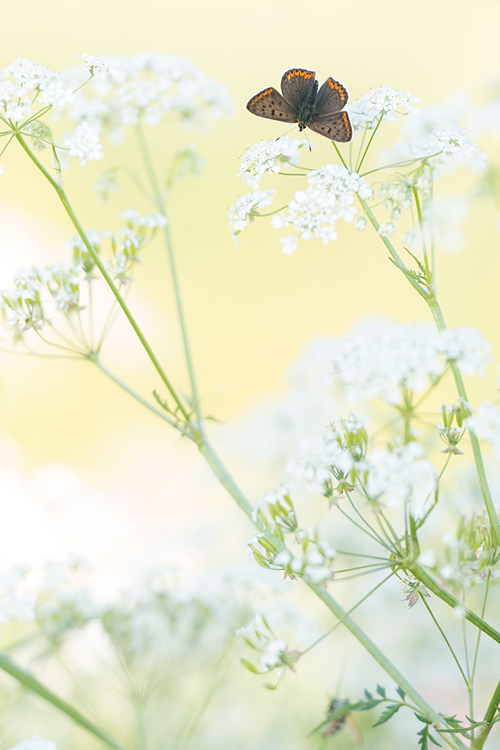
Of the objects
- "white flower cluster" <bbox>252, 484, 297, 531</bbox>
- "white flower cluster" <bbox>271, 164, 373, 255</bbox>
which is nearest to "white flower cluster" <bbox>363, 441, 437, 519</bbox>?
"white flower cluster" <bbox>252, 484, 297, 531</bbox>

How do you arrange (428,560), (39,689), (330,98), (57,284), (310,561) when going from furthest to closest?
(57,284), (330,98), (39,689), (310,561), (428,560)

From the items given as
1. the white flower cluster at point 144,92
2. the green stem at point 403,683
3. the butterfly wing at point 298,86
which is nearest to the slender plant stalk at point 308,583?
the green stem at point 403,683

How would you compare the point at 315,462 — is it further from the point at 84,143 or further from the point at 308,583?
the point at 84,143

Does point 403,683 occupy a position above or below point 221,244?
below

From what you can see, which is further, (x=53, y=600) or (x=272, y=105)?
(x=53, y=600)

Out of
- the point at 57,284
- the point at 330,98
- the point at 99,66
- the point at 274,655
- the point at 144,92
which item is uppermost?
the point at 144,92

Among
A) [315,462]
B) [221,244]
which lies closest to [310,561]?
[315,462]

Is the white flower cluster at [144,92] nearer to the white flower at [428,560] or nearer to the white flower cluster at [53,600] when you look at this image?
the white flower cluster at [53,600]
